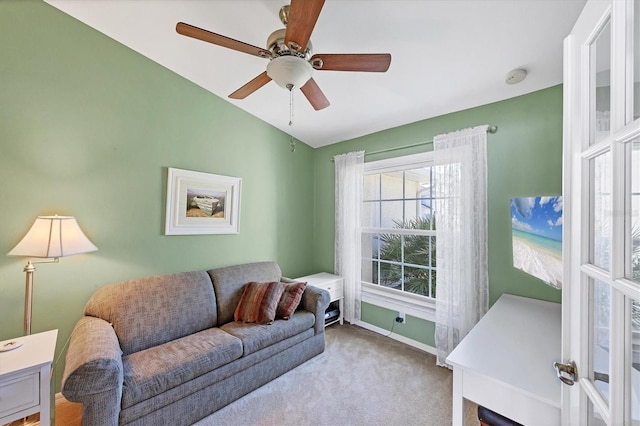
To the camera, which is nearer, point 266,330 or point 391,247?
point 266,330

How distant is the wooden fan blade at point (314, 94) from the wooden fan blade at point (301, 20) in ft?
1.21

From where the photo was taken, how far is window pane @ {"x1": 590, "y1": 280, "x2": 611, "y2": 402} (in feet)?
2.29

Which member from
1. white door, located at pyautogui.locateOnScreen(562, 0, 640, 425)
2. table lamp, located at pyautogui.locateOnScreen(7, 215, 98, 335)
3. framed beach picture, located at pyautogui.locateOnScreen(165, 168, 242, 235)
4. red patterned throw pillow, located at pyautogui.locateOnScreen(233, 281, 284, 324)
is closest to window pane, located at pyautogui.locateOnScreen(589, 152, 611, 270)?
white door, located at pyautogui.locateOnScreen(562, 0, 640, 425)

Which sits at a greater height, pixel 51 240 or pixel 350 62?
pixel 350 62

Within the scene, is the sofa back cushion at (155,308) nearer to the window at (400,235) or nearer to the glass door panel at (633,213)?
the window at (400,235)

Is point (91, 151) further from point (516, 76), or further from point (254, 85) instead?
point (516, 76)

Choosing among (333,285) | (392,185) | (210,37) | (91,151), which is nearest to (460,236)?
(392,185)

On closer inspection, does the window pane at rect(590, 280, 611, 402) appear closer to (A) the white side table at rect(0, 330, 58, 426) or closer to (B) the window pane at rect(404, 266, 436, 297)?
(B) the window pane at rect(404, 266, 436, 297)

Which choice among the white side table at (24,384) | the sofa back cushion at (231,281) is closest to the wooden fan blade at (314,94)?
the sofa back cushion at (231,281)

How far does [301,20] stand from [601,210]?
134 cm

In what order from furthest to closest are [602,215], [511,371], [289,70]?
[289,70], [511,371], [602,215]

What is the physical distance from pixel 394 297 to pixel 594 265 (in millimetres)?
2346

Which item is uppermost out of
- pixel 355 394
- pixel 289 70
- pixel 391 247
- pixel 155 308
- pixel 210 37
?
pixel 210 37

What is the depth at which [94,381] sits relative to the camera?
1.36 m
